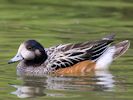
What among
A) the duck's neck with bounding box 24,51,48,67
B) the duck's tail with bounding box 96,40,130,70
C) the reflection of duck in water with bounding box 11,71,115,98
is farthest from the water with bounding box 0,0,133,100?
the duck's neck with bounding box 24,51,48,67

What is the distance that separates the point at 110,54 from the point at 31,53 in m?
1.46

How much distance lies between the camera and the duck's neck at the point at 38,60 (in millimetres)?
14672

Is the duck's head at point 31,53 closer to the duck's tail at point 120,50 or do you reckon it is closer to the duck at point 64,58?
the duck at point 64,58

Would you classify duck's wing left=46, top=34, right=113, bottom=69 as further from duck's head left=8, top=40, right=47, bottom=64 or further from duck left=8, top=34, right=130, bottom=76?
duck's head left=8, top=40, right=47, bottom=64

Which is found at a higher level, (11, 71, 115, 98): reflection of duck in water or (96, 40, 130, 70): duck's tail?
(96, 40, 130, 70): duck's tail

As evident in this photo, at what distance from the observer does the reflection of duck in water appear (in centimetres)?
1266

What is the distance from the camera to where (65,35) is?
1781cm

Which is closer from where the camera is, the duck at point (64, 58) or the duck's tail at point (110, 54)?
the duck at point (64, 58)

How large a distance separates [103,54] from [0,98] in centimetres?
331

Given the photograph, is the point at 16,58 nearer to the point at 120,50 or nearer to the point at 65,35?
the point at 120,50

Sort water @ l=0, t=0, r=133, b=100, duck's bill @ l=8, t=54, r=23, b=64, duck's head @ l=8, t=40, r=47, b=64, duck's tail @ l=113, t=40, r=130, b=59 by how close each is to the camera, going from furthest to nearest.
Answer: duck's tail @ l=113, t=40, r=130, b=59 < duck's head @ l=8, t=40, r=47, b=64 < duck's bill @ l=8, t=54, r=23, b=64 < water @ l=0, t=0, r=133, b=100

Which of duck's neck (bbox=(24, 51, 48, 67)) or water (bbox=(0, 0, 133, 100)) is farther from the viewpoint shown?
duck's neck (bbox=(24, 51, 48, 67))

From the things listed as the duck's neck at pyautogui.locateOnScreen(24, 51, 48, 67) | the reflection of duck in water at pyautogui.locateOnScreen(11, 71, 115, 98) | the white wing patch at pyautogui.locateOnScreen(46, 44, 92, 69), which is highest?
the duck's neck at pyautogui.locateOnScreen(24, 51, 48, 67)

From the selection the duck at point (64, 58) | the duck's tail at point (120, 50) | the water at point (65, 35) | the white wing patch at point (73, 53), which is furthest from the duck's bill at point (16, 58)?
the duck's tail at point (120, 50)
